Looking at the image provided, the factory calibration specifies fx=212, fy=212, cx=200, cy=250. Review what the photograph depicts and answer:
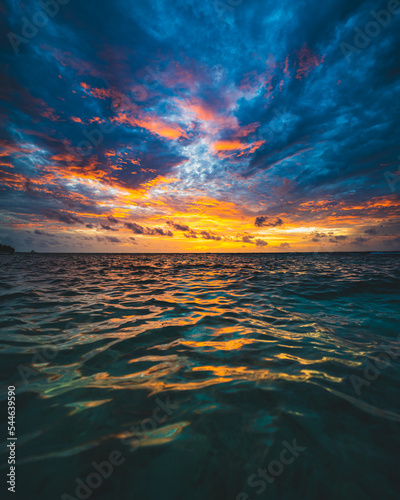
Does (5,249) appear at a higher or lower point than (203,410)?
higher

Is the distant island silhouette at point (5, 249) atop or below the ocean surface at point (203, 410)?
atop

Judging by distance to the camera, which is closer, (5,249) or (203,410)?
(203,410)

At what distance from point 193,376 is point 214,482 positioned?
1588 millimetres

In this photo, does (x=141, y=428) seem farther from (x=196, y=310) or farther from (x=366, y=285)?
(x=366, y=285)

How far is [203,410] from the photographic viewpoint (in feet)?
8.79

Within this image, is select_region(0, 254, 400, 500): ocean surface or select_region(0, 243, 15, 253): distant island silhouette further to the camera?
select_region(0, 243, 15, 253): distant island silhouette

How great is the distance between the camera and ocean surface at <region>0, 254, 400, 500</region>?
1875 mm

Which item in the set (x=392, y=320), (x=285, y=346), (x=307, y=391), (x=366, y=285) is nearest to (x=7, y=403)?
(x=307, y=391)

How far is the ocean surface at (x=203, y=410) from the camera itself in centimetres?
188

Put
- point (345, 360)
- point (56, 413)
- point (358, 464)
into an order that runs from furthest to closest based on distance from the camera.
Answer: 1. point (345, 360)
2. point (56, 413)
3. point (358, 464)

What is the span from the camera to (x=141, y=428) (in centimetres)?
241

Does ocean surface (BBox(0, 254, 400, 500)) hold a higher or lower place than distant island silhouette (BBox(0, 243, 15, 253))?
lower

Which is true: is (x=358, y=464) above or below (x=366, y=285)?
below

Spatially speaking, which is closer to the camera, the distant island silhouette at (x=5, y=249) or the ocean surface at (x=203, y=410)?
the ocean surface at (x=203, y=410)
